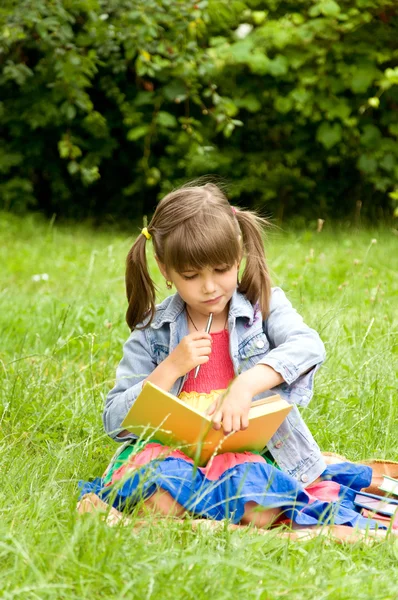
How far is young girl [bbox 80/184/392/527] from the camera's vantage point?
7.75 ft

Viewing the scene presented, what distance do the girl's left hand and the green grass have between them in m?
0.29

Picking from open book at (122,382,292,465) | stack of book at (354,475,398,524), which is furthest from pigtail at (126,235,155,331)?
stack of book at (354,475,398,524)

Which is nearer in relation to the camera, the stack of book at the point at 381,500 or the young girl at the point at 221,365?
the young girl at the point at 221,365

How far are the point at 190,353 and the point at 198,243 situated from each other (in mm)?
299

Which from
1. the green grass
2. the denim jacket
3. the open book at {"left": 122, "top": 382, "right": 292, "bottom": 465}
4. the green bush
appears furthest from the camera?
the green bush

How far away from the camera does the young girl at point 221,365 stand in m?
2.36

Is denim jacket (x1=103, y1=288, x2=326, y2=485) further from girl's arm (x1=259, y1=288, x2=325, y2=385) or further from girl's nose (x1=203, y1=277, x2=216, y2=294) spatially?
girl's nose (x1=203, y1=277, x2=216, y2=294)

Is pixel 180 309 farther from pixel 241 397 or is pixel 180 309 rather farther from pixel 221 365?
pixel 241 397

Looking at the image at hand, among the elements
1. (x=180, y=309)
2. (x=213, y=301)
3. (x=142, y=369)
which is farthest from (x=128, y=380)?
(x=213, y=301)

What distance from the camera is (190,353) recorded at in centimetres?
245

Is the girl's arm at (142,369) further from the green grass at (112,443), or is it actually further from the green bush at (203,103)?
the green bush at (203,103)

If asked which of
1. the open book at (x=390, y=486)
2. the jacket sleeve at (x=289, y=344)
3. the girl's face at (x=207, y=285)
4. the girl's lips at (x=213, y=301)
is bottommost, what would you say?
the open book at (x=390, y=486)

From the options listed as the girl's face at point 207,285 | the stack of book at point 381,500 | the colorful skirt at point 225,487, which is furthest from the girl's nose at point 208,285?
the stack of book at point 381,500

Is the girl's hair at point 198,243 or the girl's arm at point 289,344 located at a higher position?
the girl's hair at point 198,243
